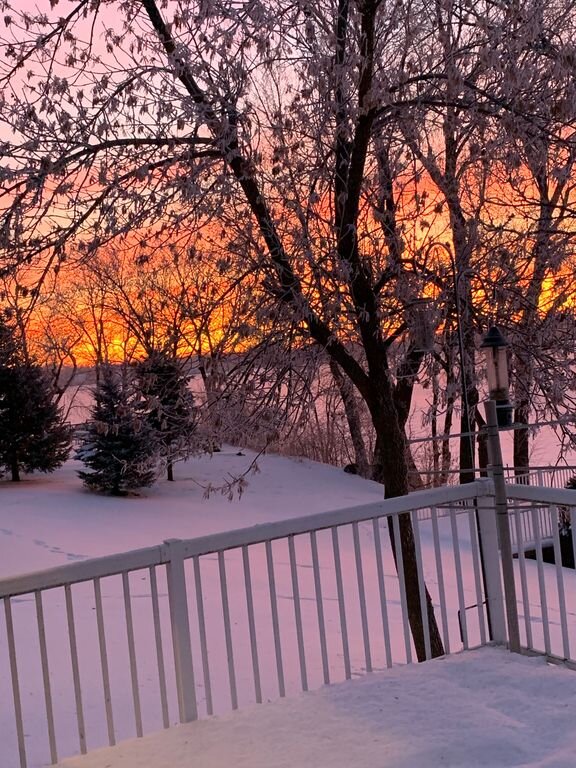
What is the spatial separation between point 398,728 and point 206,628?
7205 millimetres

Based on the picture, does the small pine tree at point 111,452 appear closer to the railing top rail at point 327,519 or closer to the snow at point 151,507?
the snow at point 151,507

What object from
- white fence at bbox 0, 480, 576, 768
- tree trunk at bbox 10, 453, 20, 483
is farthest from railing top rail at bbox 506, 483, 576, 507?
tree trunk at bbox 10, 453, 20, 483

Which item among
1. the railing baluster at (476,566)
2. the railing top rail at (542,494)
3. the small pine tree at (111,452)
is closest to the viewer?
the railing top rail at (542,494)

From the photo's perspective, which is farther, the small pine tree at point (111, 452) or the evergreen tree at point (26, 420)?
the evergreen tree at point (26, 420)

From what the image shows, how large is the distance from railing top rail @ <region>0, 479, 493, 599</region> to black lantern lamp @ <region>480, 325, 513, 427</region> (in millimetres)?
450

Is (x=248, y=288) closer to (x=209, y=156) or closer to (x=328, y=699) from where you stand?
(x=209, y=156)

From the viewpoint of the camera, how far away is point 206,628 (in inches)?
404

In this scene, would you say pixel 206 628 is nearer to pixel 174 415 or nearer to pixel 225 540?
pixel 174 415

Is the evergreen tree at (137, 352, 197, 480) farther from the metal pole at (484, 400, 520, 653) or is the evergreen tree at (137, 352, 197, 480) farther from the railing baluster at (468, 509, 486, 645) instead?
the metal pole at (484, 400, 520, 653)

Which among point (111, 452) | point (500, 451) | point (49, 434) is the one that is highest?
point (500, 451)

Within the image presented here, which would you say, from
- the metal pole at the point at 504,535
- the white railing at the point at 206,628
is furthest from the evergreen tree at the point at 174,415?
the metal pole at the point at 504,535

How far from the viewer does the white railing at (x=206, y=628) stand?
359cm

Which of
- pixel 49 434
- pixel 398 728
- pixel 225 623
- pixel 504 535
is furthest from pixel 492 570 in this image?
pixel 49 434

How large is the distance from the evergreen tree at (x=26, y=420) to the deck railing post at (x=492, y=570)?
610 inches
